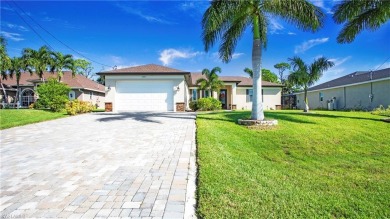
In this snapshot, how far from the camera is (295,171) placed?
6035mm

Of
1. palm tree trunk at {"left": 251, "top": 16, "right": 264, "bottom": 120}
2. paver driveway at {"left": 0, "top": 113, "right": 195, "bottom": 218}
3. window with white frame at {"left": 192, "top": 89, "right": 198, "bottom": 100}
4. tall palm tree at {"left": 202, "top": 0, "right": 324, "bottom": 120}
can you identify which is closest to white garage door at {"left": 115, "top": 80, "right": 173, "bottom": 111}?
window with white frame at {"left": 192, "top": 89, "right": 198, "bottom": 100}

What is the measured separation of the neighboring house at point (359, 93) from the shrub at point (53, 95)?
26.4m

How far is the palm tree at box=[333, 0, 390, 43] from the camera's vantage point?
1185 cm

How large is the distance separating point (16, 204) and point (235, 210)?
326 cm

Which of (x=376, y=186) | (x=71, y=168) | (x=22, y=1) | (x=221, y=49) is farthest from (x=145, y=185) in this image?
(x=22, y=1)

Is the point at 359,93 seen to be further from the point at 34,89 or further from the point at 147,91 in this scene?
the point at 34,89

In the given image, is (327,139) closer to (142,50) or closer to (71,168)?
(71,168)

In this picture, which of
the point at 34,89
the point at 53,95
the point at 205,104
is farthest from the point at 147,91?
the point at 34,89

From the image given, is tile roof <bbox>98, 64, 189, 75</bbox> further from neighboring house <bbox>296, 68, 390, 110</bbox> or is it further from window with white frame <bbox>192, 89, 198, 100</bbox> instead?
neighboring house <bbox>296, 68, 390, 110</bbox>

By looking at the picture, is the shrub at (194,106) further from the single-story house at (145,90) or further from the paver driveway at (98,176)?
the paver driveway at (98,176)

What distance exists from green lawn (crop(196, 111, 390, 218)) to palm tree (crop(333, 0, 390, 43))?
538cm

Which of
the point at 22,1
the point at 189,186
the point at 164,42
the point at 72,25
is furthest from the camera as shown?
the point at 164,42

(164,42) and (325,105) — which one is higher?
(164,42)

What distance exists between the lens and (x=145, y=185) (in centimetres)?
440
